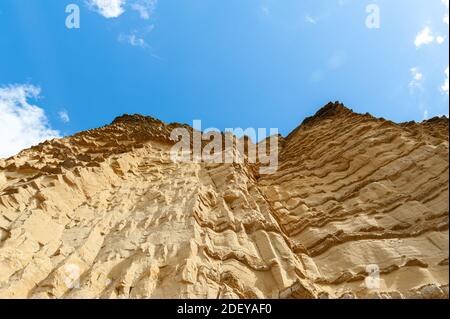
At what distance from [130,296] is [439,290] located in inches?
266

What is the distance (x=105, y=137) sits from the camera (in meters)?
28.9

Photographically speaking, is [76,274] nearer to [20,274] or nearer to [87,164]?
[20,274]

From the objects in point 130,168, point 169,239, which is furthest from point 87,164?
point 169,239

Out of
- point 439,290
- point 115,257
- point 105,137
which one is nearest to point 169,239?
point 115,257

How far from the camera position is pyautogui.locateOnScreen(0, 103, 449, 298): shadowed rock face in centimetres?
1093

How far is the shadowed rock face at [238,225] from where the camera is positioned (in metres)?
10.9

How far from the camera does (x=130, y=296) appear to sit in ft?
34.2

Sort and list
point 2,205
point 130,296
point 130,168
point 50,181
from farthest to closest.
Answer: point 130,168, point 50,181, point 2,205, point 130,296

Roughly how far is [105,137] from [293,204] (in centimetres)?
Result: 1555

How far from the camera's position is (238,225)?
1438 cm

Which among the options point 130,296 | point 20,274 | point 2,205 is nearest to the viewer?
point 130,296

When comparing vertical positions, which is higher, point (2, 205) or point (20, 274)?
point (2, 205)

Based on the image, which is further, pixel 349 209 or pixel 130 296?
pixel 349 209
